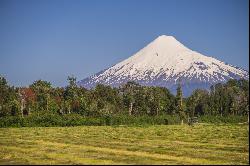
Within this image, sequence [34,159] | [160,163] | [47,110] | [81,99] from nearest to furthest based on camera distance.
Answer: [160,163] < [34,159] < [47,110] < [81,99]

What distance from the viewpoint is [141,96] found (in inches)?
5369

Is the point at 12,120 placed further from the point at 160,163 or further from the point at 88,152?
the point at 160,163

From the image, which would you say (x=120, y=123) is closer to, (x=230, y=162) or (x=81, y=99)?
(x=81, y=99)

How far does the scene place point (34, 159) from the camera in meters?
28.5

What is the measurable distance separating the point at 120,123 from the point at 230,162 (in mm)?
73737

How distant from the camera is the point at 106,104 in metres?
126

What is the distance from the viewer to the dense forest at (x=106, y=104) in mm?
99688

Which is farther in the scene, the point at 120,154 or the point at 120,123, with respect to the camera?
the point at 120,123

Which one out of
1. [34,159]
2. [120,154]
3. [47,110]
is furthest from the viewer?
[47,110]

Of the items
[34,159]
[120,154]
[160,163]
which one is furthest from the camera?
[120,154]

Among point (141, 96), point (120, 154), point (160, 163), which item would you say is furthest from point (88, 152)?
point (141, 96)

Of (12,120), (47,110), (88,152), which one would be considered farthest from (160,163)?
(47,110)

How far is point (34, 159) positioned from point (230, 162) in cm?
1173

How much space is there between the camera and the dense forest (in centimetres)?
9969
